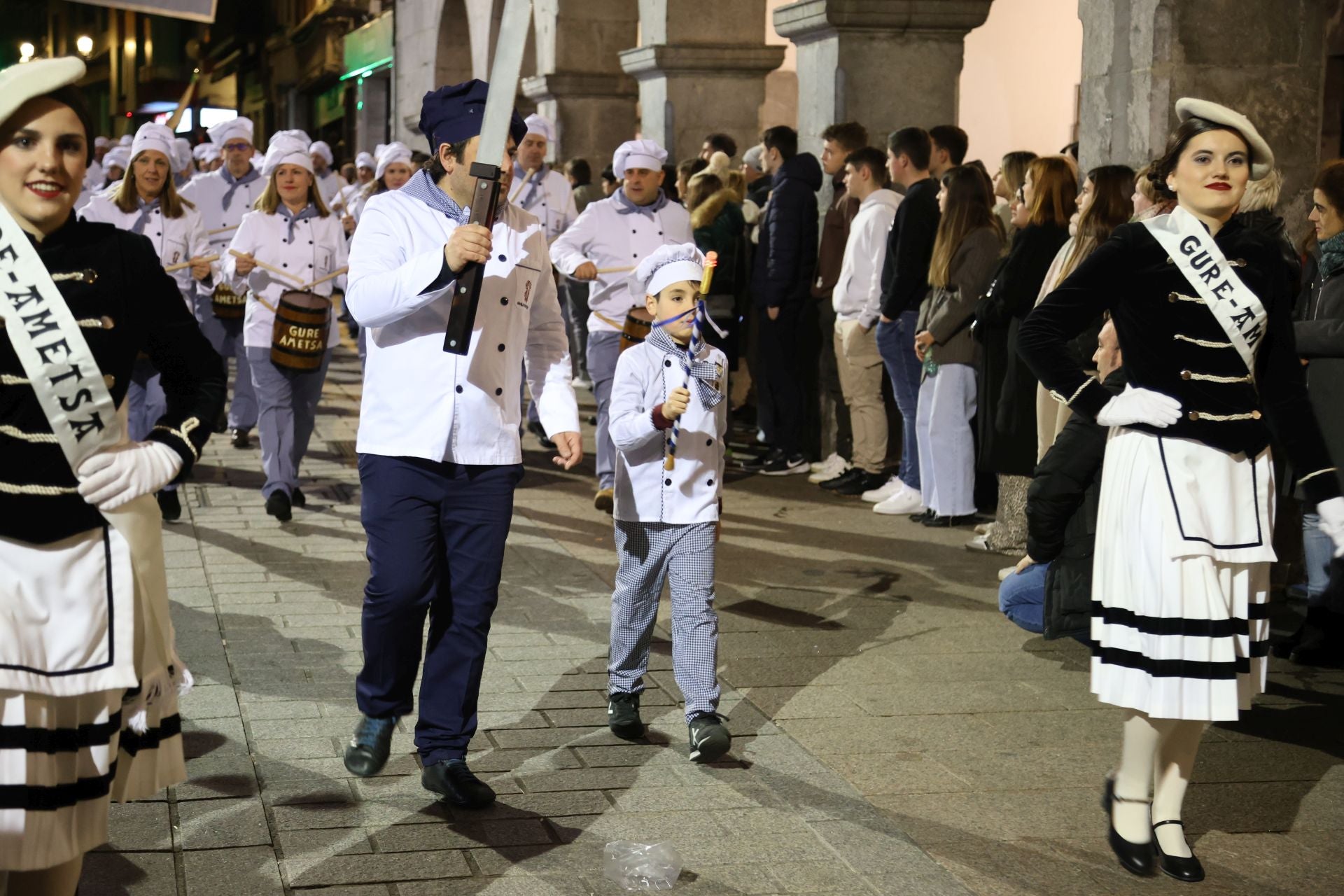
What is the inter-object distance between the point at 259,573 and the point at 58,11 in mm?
75140

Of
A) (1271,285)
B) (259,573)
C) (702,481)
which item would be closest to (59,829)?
(702,481)

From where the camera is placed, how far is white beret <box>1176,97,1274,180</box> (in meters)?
4.44

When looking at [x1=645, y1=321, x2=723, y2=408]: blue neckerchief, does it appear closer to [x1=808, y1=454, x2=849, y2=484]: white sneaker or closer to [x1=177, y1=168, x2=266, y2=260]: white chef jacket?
[x1=808, y1=454, x2=849, y2=484]: white sneaker

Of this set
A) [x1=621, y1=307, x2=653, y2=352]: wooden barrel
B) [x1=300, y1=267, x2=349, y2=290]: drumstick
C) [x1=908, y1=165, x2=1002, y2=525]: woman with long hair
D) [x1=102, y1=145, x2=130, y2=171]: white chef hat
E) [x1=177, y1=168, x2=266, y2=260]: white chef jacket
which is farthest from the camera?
[x1=102, y1=145, x2=130, y2=171]: white chef hat

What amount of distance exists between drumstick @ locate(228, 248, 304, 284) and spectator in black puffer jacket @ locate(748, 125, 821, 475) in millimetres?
3033

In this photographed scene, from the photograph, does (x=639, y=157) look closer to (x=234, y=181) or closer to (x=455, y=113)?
(x=234, y=181)

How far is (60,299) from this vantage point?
10.7 ft

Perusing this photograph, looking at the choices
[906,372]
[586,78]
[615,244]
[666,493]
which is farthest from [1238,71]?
[586,78]

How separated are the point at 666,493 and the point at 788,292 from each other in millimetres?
5865

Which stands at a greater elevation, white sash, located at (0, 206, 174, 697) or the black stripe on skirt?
white sash, located at (0, 206, 174, 697)

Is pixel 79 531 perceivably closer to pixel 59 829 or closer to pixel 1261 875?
pixel 59 829

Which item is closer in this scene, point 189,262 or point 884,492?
point 884,492

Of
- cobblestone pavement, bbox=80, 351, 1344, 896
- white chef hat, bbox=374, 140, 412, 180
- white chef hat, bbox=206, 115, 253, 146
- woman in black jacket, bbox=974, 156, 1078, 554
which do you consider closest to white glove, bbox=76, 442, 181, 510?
cobblestone pavement, bbox=80, 351, 1344, 896

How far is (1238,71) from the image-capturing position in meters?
8.23
